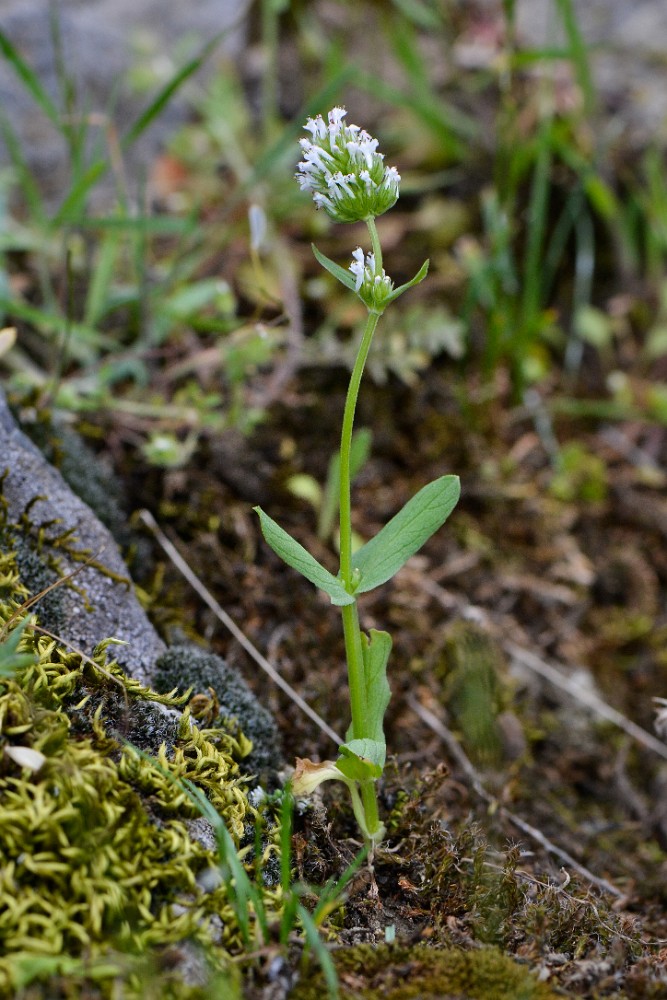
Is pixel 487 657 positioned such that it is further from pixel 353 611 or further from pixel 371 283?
pixel 371 283

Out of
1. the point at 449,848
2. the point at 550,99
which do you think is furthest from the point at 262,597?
the point at 550,99

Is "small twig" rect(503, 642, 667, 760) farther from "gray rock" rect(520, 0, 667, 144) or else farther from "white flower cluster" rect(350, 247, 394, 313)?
"gray rock" rect(520, 0, 667, 144)

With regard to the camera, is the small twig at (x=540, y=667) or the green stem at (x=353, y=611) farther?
the small twig at (x=540, y=667)

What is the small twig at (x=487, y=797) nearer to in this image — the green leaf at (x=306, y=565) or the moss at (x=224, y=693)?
the moss at (x=224, y=693)

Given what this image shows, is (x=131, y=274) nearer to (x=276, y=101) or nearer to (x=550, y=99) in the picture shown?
(x=276, y=101)

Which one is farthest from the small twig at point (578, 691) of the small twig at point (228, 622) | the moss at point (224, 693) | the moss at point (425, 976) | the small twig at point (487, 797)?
A: the moss at point (425, 976)

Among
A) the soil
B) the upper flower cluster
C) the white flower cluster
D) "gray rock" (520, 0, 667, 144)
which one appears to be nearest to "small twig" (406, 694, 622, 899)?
the soil
